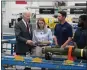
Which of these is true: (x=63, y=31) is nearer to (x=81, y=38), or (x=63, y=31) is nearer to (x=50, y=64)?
(x=81, y=38)

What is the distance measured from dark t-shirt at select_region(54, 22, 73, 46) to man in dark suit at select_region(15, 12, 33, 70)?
18.7 inches

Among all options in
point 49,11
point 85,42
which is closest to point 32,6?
point 49,11

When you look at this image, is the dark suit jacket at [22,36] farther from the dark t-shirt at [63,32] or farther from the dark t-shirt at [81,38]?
the dark t-shirt at [81,38]

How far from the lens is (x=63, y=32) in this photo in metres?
3.93

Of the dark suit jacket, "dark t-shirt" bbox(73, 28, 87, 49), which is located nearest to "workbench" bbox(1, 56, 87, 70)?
"dark t-shirt" bbox(73, 28, 87, 49)

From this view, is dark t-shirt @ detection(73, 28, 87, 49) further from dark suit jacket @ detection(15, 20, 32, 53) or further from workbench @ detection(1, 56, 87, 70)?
dark suit jacket @ detection(15, 20, 32, 53)

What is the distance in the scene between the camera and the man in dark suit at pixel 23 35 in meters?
3.89

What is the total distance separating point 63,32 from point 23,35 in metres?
0.65

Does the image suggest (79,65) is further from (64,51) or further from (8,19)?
(8,19)

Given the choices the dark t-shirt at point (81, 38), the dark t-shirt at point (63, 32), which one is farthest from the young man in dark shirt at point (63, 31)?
the dark t-shirt at point (81, 38)

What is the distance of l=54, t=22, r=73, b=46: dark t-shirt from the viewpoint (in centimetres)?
393

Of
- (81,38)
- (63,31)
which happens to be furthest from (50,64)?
(63,31)

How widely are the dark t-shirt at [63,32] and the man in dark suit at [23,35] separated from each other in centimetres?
47

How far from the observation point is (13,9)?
28.9ft
